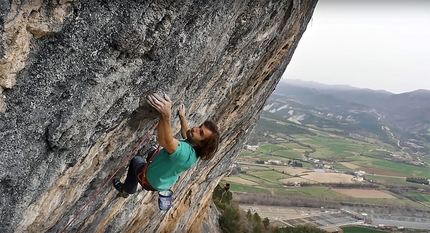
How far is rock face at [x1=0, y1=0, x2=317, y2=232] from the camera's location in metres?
3.08

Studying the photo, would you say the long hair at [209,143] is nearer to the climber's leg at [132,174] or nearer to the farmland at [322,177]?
the climber's leg at [132,174]

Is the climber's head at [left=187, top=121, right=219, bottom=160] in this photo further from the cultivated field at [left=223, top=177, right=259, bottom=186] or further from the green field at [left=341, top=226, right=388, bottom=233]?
the cultivated field at [left=223, top=177, right=259, bottom=186]

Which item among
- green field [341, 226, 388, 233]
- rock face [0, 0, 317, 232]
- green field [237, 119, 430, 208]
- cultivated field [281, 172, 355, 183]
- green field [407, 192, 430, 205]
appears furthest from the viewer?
green field [407, 192, 430, 205]

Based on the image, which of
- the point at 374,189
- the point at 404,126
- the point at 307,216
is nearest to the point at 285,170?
the point at 374,189

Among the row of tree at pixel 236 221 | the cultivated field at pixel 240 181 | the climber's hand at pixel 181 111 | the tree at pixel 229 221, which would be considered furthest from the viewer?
the cultivated field at pixel 240 181

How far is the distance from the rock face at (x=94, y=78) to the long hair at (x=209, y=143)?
760mm

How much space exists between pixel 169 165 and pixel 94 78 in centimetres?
153

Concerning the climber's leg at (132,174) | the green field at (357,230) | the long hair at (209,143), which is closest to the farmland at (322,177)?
the green field at (357,230)

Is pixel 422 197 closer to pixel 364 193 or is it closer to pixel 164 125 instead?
pixel 364 193

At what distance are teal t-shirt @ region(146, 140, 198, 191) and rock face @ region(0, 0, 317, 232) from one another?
57 cm

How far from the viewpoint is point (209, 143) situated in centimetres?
439

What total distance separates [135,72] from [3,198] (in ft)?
6.07

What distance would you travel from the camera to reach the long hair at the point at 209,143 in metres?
4.36

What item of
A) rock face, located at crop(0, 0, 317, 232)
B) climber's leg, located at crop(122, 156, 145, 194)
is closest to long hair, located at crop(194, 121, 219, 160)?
rock face, located at crop(0, 0, 317, 232)
